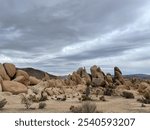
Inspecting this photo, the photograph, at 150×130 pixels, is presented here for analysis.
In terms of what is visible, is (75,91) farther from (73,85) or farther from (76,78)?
(76,78)

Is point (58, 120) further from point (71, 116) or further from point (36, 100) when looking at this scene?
point (36, 100)

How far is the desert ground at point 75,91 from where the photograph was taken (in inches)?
853

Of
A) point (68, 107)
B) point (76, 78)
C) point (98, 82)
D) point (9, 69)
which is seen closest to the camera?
point (68, 107)

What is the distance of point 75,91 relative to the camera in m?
37.7

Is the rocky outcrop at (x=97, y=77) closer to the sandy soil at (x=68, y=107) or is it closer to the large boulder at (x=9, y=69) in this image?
the large boulder at (x=9, y=69)

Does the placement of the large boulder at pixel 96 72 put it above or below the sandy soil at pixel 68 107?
above

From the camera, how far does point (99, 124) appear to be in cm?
754

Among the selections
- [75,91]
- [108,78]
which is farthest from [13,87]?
[108,78]

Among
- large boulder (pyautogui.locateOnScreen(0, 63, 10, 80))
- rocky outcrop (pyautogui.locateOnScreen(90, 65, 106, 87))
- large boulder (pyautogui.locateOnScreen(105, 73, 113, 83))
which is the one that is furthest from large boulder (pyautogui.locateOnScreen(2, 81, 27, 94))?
large boulder (pyautogui.locateOnScreen(105, 73, 113, 83))

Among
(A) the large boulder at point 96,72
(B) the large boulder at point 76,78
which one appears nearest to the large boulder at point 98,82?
(A) the large boulder at point 96,72

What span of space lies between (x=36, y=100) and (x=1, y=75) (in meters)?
12.2

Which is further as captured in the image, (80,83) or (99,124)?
(80,83)

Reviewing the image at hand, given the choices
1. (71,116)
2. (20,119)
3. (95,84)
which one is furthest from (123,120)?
(95,84)

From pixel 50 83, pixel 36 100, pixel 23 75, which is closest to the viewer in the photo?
pixel 36 100
